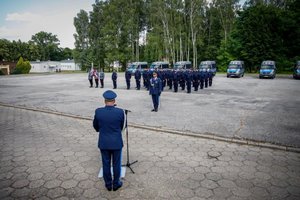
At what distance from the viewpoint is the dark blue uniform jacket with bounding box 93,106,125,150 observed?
3.95 meters

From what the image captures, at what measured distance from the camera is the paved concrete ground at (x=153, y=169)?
13.7ft

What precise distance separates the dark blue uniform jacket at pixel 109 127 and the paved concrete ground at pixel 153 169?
96 centimetres

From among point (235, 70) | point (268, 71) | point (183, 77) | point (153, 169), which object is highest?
point (235, 70)

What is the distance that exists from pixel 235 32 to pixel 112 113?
150 feet

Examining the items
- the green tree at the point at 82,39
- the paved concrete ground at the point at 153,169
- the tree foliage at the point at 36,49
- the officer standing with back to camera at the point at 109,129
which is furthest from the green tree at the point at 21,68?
the officer standing with back to camera at the point at 109,129

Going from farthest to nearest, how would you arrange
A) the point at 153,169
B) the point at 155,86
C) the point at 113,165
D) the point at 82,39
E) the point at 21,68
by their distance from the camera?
1. the point at 82,39
2. the point at 21,68
3. the point at 155,86
4. the point at 153,169
5. the point at 113,165

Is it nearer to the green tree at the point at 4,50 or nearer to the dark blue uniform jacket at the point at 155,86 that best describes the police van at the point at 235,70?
the dark blue uniform jacket at the point at 155,86

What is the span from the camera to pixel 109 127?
3.98 meters

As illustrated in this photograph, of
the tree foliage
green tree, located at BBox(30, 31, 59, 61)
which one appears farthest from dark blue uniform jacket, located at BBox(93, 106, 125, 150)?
green tree, located at BBox(30, 31, 59, 61)

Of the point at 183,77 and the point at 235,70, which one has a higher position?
the point at 235,70

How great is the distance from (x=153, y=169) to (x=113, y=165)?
48.0 inches

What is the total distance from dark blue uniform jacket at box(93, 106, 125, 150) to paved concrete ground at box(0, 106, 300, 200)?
3.16 ft

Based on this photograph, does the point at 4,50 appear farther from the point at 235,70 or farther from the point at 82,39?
the point at 235,70

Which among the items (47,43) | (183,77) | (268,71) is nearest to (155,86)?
(183,77)
